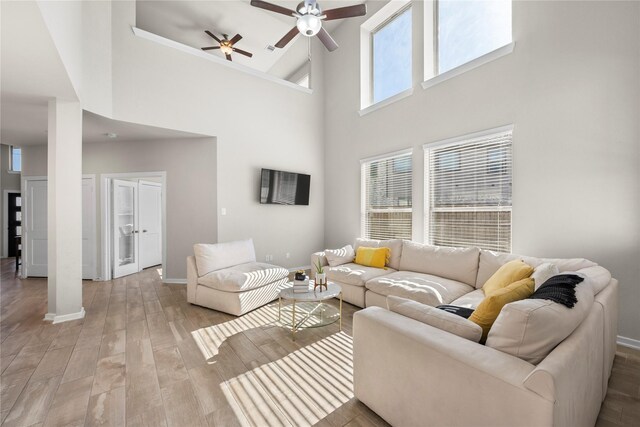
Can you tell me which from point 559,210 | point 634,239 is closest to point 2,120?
point 559,210

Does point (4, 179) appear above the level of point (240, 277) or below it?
above

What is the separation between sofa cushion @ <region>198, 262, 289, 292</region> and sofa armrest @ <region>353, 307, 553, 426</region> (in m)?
1.95

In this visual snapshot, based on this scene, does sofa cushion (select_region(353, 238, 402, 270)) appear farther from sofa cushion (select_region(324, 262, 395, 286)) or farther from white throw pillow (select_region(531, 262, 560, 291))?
white throw pillow (select_region(531, 262, 560, 291))

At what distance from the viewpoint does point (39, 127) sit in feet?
13.6

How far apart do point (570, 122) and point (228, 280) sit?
406 cm

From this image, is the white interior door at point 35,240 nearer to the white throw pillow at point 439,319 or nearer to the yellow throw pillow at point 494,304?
the white throw pillow at point 439,319

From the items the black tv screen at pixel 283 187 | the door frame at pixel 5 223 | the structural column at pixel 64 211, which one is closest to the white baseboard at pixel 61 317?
Answer: the structural column at pixel 64 211

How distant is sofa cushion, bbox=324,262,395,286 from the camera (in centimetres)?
350

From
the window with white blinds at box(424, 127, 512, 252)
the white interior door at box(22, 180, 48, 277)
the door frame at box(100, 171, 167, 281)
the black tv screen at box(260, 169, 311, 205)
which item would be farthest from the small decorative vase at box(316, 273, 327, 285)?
the white interior door at box(22, 180, 48, 277)

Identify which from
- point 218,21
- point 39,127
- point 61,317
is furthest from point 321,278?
point 218,21

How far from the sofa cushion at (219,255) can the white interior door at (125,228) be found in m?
2.46

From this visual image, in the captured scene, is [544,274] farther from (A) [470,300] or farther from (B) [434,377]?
(B) [434,377]

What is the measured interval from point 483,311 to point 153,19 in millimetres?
7121

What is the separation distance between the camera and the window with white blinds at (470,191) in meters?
3.40
